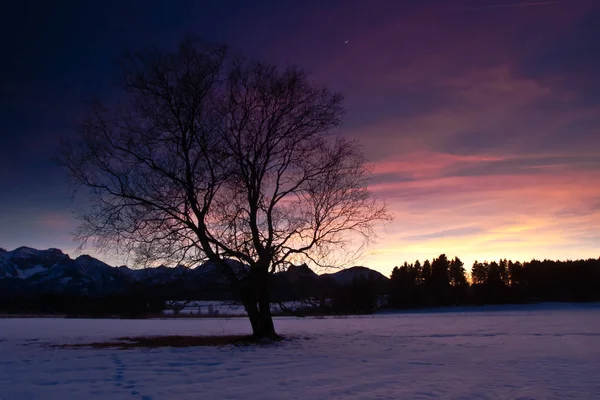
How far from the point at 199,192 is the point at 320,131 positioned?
6326mm

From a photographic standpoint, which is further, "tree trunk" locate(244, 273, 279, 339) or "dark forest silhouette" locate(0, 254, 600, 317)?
"dark forest silhouette" locate(0, 254, 600, 317)

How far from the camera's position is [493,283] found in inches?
4043

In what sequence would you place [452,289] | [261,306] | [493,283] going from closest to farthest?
1. [261,306]
2. [493,283]
3. [452,289]

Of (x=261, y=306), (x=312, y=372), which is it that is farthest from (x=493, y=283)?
(x=312, y=372)

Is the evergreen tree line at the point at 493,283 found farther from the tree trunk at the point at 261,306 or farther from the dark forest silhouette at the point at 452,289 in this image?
the tree trunk at the point at 261,306

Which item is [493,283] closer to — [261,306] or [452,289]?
[452,289]

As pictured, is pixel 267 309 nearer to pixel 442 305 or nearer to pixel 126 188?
pixel 126 188

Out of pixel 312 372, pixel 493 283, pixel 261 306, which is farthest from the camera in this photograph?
pixel 493 283

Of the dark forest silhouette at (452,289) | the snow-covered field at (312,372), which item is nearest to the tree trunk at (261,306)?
the snow-covered field at (312,372)

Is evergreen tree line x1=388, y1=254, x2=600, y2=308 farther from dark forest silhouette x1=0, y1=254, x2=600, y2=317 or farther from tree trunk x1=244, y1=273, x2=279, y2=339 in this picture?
tree trunk x1=244, y1=273, x2=279, y2=339

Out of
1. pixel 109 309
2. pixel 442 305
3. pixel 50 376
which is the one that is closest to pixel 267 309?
pixel 50 376

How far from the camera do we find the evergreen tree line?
95.1m

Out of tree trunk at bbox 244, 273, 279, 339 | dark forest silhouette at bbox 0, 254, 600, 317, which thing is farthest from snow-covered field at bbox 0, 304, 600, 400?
dark forest silhouette at bbox 0, 254, 600, 317

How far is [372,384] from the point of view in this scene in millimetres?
10414
